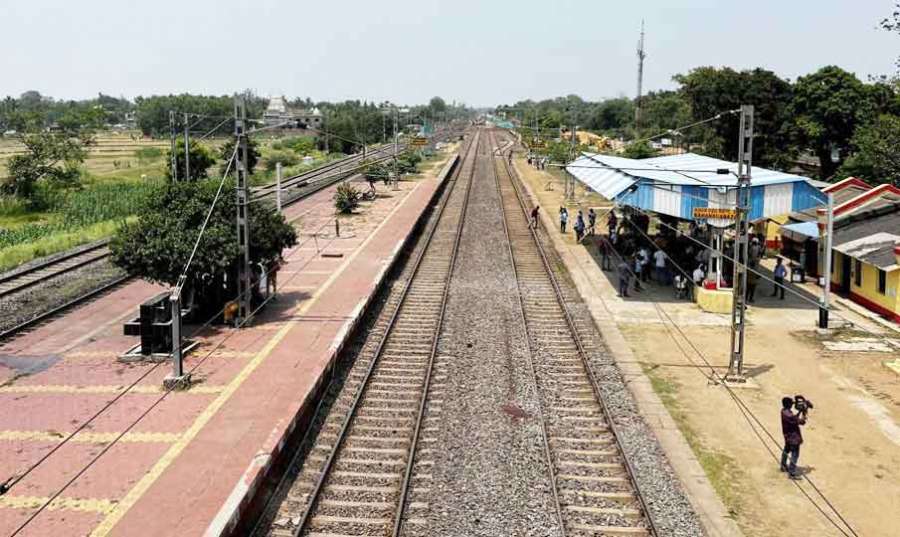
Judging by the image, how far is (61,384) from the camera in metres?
16.8

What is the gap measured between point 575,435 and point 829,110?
52794mm

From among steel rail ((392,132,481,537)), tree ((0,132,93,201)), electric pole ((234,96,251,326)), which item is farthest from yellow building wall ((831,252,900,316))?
tree ((0,132,93,201))

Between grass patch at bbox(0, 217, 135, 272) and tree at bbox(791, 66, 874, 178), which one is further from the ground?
tree at bbox(791, 66, 874, 178)

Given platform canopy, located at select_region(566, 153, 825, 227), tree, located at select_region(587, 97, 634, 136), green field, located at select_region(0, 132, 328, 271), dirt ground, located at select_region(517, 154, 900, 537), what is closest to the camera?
dirt ground, located at select_region(517, 154, 900, 537)

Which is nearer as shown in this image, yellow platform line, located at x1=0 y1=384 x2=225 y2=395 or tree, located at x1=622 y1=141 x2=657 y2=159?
yellow platform line, located at x1=0 y1=384 x2=225 y2=395

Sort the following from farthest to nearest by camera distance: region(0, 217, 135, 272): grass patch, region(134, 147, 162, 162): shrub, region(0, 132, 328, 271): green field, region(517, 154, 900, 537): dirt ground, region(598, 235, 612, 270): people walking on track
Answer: region(134, 147, 162, 162): shrub → region(0, 132, 328, 271): green field → region(0, 217, 135, 272): grass patch → region(598, 235, 612, 270): people walking on track → region(517, 154, 900, 537): dirt ground

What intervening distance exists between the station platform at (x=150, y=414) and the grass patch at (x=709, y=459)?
22.0 feet

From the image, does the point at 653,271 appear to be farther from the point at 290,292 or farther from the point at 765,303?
the point at 290,292

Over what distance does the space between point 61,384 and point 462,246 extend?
21304 mm

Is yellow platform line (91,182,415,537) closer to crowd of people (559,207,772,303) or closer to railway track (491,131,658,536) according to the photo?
railway track (491,131,658,536)

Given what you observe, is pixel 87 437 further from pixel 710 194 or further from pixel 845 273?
pixel 845 273

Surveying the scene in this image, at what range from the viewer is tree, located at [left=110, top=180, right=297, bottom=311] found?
2019cm

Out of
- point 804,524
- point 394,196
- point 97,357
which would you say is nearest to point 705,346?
point 804,524

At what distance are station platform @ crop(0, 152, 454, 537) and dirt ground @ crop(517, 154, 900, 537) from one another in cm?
715
